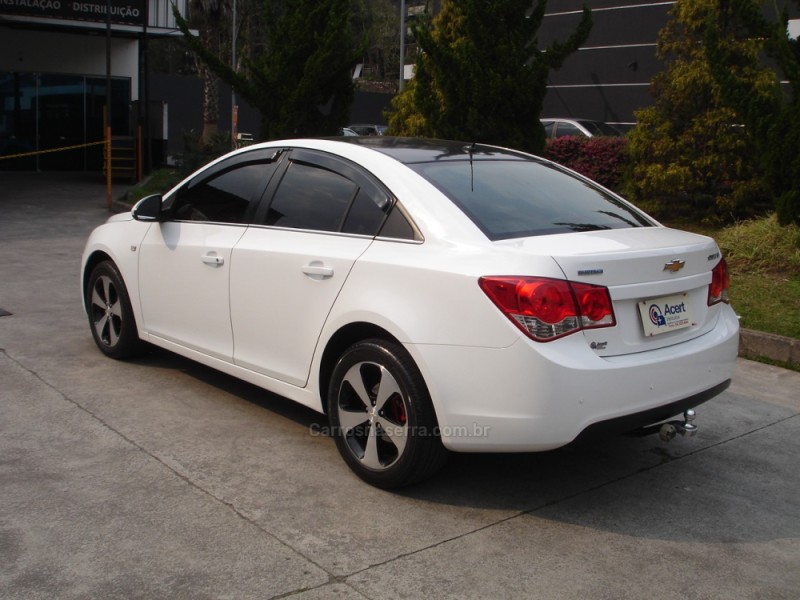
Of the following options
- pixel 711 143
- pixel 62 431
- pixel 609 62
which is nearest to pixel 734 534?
pixel 62 431

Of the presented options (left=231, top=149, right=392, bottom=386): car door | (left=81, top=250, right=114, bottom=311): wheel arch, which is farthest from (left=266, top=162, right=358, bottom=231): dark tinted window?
(left=81, top=250, right=114, bottom=311): wheel arch

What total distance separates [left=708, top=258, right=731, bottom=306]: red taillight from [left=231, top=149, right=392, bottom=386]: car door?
1.60m

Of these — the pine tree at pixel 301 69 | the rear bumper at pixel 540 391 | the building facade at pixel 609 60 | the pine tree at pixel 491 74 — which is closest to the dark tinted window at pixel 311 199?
the rear bumper at pixel 540 391

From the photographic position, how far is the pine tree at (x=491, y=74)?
1067cm

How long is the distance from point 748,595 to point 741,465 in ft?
4.82

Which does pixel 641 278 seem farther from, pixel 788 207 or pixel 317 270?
pixel 788 207

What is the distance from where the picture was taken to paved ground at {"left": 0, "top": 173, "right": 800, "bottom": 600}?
338cm

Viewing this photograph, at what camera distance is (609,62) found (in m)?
23.0

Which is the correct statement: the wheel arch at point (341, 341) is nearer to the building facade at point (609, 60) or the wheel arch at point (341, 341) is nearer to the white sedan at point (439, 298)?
the white sedan at point (439, 298)

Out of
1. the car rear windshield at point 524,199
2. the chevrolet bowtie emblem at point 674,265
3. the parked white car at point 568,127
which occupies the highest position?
the parked white car at point 568,127

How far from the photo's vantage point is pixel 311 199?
4766mm

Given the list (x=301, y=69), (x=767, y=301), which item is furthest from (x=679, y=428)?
(x=301, y=69)

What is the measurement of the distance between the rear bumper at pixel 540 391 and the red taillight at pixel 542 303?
6 centimetres

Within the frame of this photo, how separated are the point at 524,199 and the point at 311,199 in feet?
3.66
